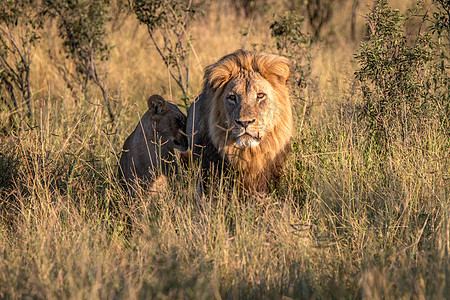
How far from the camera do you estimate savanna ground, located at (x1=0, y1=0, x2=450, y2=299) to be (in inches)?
121

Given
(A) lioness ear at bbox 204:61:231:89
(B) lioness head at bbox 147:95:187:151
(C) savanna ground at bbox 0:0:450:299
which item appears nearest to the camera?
(C) savanna ground at bbox 0:0:450:299

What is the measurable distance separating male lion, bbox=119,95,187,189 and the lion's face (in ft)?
1.51

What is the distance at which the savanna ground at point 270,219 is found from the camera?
10.1 feet

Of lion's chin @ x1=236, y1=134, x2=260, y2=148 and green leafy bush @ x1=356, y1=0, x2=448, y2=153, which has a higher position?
green leafy bush @ x1=356, y1=0, x2=448, y2=153

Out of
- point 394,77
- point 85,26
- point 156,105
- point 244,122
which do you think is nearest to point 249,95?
point 244,122

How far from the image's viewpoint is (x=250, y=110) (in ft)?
13.1

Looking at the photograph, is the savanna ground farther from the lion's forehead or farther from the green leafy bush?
the lion's forehead

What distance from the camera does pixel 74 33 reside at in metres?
7.23

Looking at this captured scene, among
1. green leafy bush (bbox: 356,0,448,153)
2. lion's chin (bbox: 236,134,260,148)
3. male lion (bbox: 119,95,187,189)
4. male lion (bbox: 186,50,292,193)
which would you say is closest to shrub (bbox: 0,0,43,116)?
male lion (bbox: 119,95,187,189)

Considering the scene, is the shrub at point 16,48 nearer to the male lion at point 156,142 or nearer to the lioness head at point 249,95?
the male lion at point 156,142

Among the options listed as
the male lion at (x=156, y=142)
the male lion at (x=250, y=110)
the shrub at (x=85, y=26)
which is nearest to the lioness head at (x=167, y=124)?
the male lion at (x=156, y=142)

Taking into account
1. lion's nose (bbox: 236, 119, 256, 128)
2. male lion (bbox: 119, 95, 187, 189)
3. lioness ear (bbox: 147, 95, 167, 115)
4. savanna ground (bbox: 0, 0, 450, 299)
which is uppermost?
lioness ear (bbox: 147, 95, 167, 115)

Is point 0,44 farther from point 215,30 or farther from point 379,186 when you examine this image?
point 379,186

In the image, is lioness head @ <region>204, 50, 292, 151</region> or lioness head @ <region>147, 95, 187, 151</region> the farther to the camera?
lioness head @ <region>147, 95, 187, 151</region>
